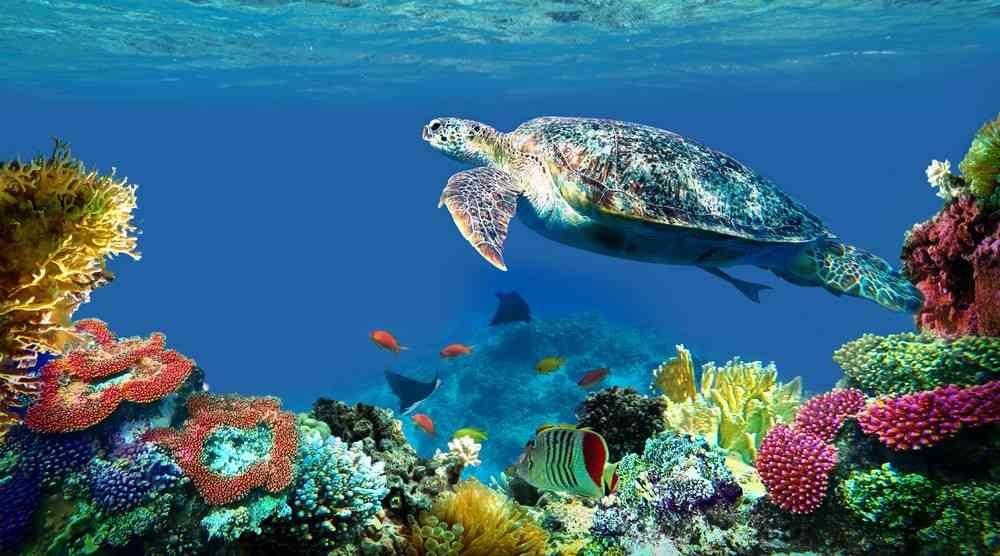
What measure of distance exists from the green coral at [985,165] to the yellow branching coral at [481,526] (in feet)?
13.1

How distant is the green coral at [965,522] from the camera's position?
2.70 m

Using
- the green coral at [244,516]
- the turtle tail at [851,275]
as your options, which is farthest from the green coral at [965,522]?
the green coral at [244,516]

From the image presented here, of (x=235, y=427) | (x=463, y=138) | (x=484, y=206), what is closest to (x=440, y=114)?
(x=463, y=138)

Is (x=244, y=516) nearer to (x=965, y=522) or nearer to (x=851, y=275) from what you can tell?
(x=965, y=522)

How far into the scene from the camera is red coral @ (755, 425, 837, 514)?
3.17 metres

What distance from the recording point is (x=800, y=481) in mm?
3186

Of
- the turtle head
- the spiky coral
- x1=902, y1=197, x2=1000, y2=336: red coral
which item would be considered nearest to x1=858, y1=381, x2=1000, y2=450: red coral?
x1=902, y1=197, x2=1000, y2=336: red coral

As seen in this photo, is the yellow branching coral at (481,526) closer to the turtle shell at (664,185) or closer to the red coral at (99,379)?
the red coral at (99,379)

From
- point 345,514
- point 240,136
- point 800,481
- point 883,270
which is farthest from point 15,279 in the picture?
point 240,136

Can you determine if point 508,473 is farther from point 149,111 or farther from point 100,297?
point 100,297

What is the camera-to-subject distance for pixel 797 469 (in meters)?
3.21

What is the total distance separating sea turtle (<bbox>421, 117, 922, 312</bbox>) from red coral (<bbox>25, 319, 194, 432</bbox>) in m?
2.58

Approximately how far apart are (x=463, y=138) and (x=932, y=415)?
17.9 ft

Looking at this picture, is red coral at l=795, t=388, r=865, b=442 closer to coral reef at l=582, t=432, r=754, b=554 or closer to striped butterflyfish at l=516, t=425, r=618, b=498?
coral reef at l=582, t=432, r=754, b=554
